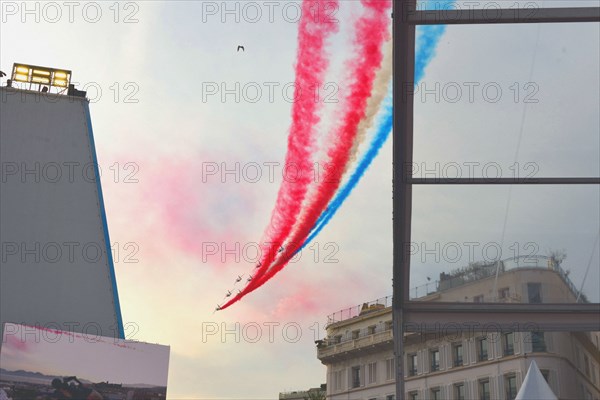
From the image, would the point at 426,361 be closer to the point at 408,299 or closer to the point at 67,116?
the point at 67,116

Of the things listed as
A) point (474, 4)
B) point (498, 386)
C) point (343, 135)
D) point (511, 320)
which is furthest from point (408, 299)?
point (498, 386)

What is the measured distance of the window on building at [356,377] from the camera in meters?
54.7

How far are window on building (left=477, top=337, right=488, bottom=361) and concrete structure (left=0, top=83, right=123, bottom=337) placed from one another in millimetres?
26338

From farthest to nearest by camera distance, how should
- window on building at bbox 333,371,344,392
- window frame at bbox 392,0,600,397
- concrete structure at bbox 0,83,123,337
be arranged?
window on building at bbox 333,371,344,392 → concrete structure at bbox 0,83,123,337 → window frame at bbox 392,0,600,397

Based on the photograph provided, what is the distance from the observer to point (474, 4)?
28.4ft

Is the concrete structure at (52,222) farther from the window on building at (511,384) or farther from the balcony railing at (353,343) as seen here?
the balcony railing at (353,343)

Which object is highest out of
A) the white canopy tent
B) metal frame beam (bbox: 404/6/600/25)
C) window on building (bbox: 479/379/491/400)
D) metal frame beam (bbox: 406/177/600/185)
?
window on building (bbox: 479/379/491/400)

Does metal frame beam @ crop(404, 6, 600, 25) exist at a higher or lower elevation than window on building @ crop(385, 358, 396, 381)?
lower

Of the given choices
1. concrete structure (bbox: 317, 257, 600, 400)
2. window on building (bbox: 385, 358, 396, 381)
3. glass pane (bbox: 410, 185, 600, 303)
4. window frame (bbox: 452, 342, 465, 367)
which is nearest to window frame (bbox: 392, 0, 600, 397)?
glass pane (bbox: 410, 185, 600, 303)

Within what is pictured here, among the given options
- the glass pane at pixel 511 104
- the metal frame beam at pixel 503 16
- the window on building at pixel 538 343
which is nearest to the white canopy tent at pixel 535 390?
the glass pane at pixel 511 104

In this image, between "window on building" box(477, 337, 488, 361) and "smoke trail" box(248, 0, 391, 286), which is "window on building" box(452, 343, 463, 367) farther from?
"smoke trail" box(248, 0, 391, 286)

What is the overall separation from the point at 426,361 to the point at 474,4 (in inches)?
1721

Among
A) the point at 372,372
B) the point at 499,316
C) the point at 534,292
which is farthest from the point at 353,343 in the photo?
the point at 534,292

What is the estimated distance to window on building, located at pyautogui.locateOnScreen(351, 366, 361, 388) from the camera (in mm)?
54688
